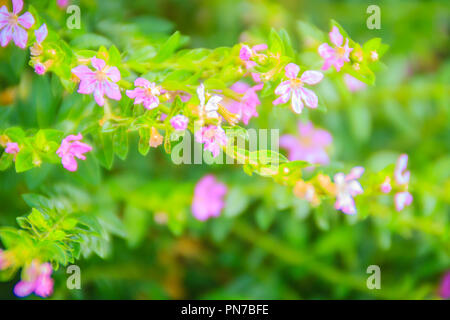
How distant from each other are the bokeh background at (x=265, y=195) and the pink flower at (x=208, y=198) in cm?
5

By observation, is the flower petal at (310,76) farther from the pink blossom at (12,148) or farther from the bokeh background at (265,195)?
the pink blossom at (12,148)

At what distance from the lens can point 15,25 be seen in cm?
126

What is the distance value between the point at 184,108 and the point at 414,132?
1.71 m

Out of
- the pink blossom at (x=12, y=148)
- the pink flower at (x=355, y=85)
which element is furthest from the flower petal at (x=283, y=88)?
the pink flower at (x=355, y=85)

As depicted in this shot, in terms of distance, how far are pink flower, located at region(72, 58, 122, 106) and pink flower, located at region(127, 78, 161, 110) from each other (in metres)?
0.06

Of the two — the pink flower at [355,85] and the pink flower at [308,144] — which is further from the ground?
the pink flower at [355,85]

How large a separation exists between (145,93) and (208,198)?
92 centimetres

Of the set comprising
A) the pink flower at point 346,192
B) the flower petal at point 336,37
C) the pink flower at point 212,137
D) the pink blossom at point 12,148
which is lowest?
the pink flower at point 346,192

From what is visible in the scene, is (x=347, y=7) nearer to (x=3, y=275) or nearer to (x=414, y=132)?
(x=414, y=132)

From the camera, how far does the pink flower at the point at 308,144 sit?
87.0 inches

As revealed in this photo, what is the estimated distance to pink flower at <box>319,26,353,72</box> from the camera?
130 cm

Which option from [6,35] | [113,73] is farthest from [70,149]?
[6,35]

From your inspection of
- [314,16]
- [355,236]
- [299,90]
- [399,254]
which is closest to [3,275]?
[299,90]

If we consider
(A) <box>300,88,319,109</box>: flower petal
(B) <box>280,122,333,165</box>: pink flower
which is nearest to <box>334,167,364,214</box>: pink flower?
(A) <box>300,88,319,109</box>: flower petal
